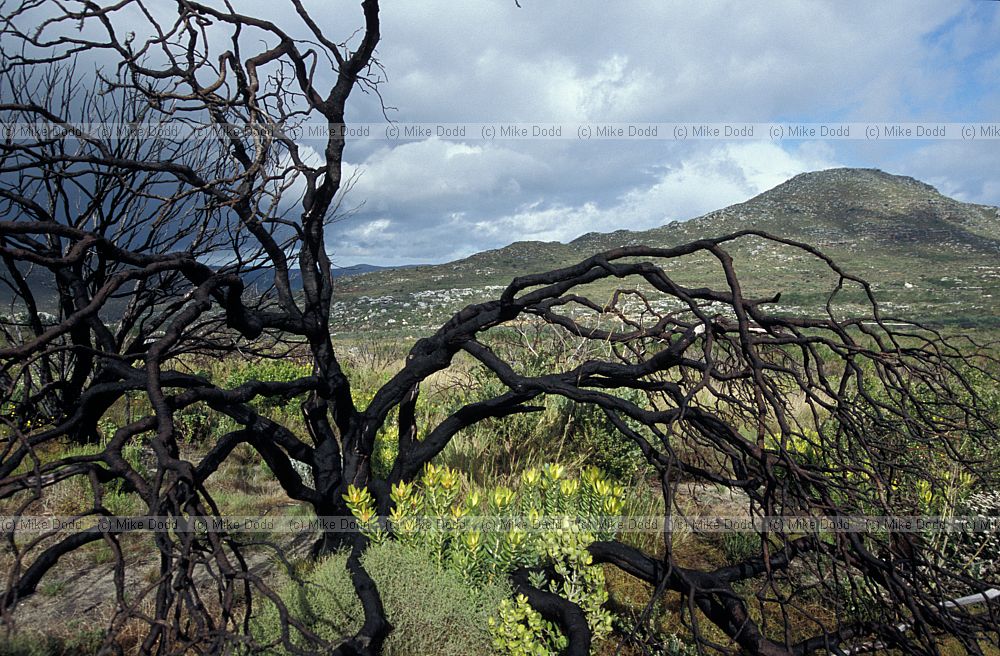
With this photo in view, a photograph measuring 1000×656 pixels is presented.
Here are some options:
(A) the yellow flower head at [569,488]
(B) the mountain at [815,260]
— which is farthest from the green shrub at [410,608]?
(B) the mountain at [815,260]

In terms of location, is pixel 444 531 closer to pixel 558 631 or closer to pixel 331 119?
pixel 558 631

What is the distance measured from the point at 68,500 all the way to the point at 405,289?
69.9 m

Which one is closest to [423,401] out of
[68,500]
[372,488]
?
[68,500]

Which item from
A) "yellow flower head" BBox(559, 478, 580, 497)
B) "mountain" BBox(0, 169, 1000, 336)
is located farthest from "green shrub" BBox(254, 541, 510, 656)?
"mountain" BBox(0, 169, 1000, 336)

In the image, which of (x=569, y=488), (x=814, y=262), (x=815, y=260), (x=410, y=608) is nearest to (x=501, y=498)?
(x=569, y=488)

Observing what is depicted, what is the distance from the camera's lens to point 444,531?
2623 millimetres

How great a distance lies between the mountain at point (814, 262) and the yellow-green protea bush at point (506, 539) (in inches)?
1548

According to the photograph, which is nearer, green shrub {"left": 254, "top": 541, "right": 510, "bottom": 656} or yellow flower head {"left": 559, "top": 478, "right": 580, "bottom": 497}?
green shrub {"left": 254, "top": 541, "right": 510, "bottom": 656}

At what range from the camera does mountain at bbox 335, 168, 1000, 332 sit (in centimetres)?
5344

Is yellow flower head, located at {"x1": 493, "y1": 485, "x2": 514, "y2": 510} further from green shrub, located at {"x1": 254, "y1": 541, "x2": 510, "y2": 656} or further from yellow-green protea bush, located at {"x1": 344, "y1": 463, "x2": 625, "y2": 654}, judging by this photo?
green shrub, located at {"x1": 254, "y1": 541, "x2": 510, "y2": 656}

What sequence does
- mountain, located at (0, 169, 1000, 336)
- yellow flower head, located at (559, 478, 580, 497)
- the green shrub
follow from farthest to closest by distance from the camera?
mountain, located at (0, 169, 1000, 336) < yellow flower head, located at (559, 478, 580, 497) < the green shrub

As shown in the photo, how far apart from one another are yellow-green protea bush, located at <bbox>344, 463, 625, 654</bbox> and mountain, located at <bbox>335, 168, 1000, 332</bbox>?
129ft

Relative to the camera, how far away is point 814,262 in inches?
3147

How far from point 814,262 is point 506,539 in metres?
88.4
